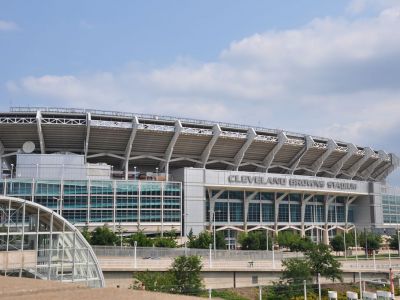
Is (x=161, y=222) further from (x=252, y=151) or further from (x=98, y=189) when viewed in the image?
(x=252, y=151)

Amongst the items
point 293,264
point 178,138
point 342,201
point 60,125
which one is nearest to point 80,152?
point 60,125

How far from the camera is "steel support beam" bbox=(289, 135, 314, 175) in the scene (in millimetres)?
78375

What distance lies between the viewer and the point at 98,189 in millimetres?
64688

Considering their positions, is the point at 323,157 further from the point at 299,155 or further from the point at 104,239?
the point at 104,239

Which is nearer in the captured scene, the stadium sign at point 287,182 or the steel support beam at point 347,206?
the stadium sign at point 287,182

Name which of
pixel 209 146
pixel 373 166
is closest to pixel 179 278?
pixel 209 146

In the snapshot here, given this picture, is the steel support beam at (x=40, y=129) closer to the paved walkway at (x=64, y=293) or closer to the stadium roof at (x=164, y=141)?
the stadium roof at (x=164, y=141)

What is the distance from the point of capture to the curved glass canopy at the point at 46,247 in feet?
82.1

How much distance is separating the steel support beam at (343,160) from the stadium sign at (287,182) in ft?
9.80

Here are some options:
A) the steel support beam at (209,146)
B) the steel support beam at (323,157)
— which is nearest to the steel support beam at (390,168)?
the steel support beam at (323,157)

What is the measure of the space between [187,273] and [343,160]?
202 feet

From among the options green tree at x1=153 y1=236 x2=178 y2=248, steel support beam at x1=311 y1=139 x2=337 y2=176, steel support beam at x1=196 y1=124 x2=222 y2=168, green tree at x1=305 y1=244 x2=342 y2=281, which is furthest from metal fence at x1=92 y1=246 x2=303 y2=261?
steel support beam at x1=311 y1=139 x2=337 y2=176

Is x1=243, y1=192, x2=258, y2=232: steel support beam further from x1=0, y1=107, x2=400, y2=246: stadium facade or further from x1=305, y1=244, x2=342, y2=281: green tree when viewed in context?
x1=305, y1=244, x2=342, y2=281: green tree

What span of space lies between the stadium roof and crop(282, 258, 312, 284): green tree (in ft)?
110
